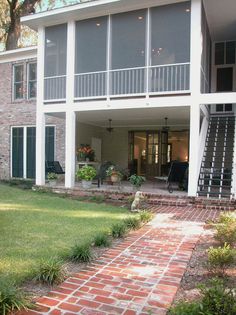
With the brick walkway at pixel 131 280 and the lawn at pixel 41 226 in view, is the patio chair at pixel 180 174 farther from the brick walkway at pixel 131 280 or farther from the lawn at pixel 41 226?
the brick walkway at pixel 131 280

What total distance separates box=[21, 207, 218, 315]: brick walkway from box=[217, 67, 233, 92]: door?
921cm

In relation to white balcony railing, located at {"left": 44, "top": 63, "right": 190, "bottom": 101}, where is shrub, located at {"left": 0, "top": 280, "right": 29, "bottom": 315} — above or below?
below

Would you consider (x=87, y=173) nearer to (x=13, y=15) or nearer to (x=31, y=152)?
(x=31, y=152)

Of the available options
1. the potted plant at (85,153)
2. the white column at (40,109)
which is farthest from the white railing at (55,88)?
the potted plant at (85,153)

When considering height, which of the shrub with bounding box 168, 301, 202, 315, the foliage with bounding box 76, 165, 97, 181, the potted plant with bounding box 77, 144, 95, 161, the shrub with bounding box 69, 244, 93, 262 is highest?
the potted plant with bounding box 77, 144, 95, 161

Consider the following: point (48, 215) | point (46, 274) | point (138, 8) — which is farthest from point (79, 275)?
point (138, 8)

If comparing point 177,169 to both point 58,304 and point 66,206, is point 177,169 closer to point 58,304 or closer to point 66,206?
point 66,206

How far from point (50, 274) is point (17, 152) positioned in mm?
12887

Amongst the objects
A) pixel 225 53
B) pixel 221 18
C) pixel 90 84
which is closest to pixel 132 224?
pixel 90 84

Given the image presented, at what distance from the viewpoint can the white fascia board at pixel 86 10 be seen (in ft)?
32.5

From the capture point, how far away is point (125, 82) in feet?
35.0

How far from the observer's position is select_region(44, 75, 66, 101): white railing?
37.9ft

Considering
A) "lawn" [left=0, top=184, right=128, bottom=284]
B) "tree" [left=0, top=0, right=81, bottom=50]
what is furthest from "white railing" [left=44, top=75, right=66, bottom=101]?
"tree" [left=0, top=0, right=81, bottom=50]

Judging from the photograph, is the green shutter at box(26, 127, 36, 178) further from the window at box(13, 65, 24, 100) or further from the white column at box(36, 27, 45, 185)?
the white column at box(36, 27, 45, 185)
